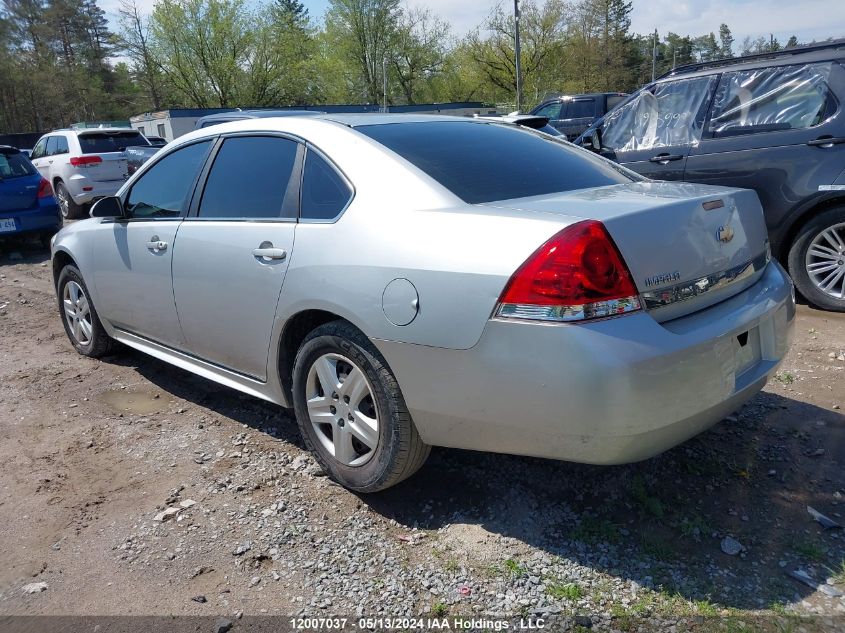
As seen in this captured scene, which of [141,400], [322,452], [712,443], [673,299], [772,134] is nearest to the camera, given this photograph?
[673,299]

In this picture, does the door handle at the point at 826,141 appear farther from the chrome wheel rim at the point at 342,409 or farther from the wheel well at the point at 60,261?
the wheel well at the point at 60,261

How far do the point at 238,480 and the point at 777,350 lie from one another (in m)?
2.45

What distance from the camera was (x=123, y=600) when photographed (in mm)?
2449

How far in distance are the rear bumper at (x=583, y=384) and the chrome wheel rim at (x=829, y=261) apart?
3.22 meters

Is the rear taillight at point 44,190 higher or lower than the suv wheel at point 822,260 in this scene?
higher

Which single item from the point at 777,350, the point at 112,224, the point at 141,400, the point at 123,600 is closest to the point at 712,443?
the point at 777,350

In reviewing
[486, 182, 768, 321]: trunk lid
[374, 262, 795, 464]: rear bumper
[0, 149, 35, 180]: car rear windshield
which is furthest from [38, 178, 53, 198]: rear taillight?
[486, 182, 768, 321]: trunk lid

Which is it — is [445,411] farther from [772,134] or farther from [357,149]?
[772,134]

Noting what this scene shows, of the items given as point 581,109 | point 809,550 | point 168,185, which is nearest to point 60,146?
point 168,185

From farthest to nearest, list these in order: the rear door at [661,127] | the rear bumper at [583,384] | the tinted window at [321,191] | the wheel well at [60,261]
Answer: the rear door at [661,127] → the wheel well at [60,261] → the tinted window at [321,191] → the rear bumper at [583,384]

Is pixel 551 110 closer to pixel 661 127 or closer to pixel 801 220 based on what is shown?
pixel 661 127

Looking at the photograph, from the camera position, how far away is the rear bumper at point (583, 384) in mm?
2189

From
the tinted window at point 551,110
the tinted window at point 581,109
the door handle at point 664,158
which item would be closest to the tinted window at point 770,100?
the door handle at point 664,158

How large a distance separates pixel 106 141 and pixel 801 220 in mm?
12417
